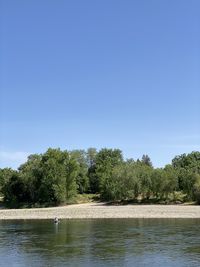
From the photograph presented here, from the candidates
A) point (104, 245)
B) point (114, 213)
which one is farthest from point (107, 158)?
point (104, 245)

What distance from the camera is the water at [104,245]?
35.8 meters

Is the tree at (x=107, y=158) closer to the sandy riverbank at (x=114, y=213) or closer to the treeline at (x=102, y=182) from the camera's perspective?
the treeline at (x=102, y=182)

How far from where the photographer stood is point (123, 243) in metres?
44.9

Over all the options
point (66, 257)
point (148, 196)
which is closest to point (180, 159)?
point (148, 196)

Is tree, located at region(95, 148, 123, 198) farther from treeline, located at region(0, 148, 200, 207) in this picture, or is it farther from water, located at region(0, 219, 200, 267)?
water, located at region(0, 219, 200, 267)

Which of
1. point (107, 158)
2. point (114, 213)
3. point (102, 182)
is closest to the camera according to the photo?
point (114, 213)

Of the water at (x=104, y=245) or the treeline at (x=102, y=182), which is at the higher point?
the treeline at (x=102, y=182)

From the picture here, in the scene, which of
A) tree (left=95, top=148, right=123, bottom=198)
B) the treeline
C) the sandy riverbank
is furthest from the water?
tree (left=95, top=148, right=123, bottom=198)

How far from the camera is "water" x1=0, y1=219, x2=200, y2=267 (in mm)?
35812

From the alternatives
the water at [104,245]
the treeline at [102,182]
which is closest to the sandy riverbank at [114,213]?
the water at [104,245]

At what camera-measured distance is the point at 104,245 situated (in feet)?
144

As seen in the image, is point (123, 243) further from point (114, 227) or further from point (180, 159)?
point (180, 159)

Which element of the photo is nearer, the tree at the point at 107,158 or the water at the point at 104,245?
the water at the point at 104,245

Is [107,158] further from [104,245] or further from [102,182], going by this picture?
[104,245]
